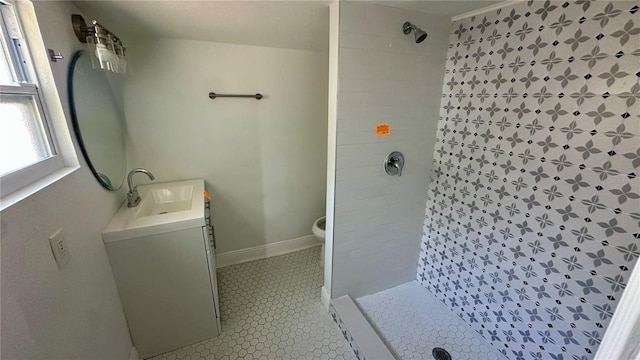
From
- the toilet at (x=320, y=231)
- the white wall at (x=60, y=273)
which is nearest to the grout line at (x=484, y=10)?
the toilet at (x=320, y=231)

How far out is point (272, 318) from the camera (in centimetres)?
186

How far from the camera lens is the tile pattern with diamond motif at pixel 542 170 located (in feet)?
3.29

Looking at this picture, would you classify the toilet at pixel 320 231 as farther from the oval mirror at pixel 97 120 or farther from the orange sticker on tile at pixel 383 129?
the oval mirror at pixel 97 120

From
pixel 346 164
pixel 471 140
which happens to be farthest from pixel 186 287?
pixel 471 140

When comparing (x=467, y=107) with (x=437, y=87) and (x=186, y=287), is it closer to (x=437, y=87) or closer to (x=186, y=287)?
(x=437, y=87)

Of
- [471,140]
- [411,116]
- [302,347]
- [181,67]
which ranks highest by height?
[181,67]

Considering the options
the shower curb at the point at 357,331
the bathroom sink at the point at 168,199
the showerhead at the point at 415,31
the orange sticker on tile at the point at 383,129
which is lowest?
the shower curb at the point at 357,331

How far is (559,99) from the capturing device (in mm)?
1151

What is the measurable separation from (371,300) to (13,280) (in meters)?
1.90

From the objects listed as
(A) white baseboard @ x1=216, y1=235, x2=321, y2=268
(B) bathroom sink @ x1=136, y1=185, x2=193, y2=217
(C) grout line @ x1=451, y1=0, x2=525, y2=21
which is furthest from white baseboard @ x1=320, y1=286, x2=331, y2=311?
(C) grout line @ x1=451, y1=0, x2=525, y2=21

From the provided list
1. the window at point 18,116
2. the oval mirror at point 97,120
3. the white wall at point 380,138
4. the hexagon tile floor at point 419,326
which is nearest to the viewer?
the window at point 18,116

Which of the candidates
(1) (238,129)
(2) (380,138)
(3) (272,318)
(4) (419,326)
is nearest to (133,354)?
(3) (272,318)

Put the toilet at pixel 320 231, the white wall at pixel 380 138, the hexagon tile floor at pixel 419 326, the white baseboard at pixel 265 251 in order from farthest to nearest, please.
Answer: the white baseboard at pixel 265 251 < the toilet at pixel 320 231 < the hexagon tile floor at pixel 419 326 < the white wall at pixel 380 138

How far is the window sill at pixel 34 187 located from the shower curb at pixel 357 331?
1692mm
